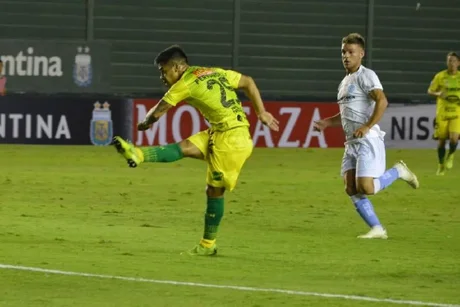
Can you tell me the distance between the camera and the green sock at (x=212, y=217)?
11945mm

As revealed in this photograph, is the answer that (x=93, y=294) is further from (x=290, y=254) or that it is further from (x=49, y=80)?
(x=49, y=80)

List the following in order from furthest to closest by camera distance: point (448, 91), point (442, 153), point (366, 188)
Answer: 1. point (448, 91)
2. point (442, 153)
3. point (366, 188)

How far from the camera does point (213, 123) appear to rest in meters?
12.1

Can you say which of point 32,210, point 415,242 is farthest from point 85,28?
point 415,242

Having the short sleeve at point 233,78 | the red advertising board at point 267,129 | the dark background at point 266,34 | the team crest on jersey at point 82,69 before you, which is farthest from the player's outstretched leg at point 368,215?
the dark background at point 266,34

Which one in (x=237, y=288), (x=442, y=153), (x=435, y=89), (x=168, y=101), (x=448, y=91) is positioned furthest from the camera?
(x=448, y=91)

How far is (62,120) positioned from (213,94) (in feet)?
55.5

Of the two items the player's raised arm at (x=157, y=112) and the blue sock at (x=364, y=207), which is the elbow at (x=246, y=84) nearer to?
the player's raised arm at (x=157, y=112)

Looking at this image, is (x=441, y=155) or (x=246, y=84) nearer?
(x=246, y=84)

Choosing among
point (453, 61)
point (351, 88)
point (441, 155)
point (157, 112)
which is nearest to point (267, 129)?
point (441, 155)

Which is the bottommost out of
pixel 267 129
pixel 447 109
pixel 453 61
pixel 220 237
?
pixel 267 129

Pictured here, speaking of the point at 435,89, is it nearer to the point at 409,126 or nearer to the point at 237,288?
the point at 409,126

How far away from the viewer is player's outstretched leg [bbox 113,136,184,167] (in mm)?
11344

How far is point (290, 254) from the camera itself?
12250 mm
